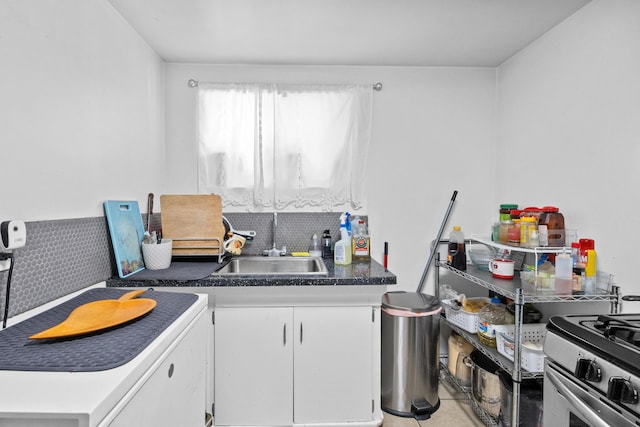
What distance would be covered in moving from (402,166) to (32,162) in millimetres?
2057

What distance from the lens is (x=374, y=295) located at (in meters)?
1.75

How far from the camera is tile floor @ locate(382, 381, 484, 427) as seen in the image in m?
1.89

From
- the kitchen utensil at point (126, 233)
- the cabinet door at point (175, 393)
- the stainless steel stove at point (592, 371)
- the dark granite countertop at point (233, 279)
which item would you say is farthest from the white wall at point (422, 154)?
the cabinet door at point (175, 393)

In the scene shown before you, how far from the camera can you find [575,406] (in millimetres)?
1045

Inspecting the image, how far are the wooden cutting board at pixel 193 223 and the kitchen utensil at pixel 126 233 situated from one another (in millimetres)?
182

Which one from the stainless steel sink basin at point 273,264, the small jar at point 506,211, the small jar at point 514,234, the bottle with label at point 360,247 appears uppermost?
the small jar at point 506,211

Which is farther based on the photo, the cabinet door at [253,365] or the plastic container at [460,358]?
the plastic container at [460,358]

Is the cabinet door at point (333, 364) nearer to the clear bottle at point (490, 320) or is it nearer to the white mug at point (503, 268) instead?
the clear bottle at point (490, 320)

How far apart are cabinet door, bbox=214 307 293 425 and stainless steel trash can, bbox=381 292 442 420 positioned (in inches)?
23.5

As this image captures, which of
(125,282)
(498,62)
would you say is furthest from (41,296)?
(498,62)

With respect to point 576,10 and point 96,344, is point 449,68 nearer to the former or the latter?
point 576,10

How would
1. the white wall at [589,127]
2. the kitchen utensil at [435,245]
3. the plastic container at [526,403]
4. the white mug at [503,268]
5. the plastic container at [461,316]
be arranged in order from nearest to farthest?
the white wall at [589,127] < the plastic container at [526,403] < the white mug at [503,268] < the plastic container at [461,316] < the kitchen utensil at [435,245]

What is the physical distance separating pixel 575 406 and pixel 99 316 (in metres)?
1.49

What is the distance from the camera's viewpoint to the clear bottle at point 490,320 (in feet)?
5.85
